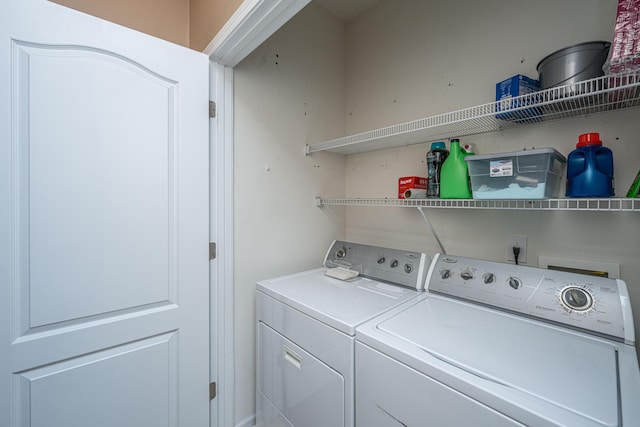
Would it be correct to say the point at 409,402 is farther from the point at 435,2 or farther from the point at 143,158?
the point at 435,2

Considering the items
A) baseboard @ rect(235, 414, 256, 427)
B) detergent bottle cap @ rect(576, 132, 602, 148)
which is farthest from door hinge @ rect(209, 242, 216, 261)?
detergent bottle cap @ rect(576, 132, 602, 148)

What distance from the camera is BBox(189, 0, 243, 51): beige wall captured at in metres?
1.29

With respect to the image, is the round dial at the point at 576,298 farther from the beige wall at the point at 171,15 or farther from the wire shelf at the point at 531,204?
the beige wall at the point at 171,15

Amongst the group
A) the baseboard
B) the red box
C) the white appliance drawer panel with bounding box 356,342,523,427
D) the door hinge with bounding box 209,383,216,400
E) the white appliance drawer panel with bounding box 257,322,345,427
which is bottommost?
the baseboard

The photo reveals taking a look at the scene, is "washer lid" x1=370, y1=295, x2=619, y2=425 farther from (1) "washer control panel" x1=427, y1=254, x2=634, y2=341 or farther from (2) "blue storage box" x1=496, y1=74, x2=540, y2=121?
(2) "blue storage box" x1=496, y1=74, x2=540, y2=121

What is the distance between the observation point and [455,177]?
52.3 inches

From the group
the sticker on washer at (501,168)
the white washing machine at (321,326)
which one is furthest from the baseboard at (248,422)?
the sticker on washer at (501,168)

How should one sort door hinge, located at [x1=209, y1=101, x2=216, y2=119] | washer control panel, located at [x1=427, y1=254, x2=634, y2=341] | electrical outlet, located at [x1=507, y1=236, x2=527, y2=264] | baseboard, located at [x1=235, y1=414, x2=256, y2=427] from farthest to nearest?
baseboard, located at [x1=235, y1=414, x2=256, y2=427] < door hinge, located at [x1=209, y1=101, x2=216, y2=119] < electrical outlet, located at [x1=507, y1=236, x2=527, y2=264] < washer control panel, located at [x1=427, y1=254, x2=634, y2=341]

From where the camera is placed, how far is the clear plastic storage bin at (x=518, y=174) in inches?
40.8

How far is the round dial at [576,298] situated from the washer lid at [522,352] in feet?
0.32

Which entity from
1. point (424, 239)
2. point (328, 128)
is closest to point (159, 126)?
point (328, 128)

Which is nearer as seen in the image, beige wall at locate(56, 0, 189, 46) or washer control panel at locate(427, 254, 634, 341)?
washer control panel at locate(427, 254, 634, 341)

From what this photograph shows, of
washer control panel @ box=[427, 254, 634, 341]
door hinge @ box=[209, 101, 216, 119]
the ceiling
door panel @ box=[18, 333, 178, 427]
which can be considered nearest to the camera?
washer control panel @ box=[427, 254, 634, 341]

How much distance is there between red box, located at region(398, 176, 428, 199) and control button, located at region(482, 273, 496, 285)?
1.69 ft
